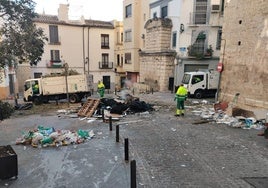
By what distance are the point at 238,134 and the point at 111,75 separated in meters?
28.9

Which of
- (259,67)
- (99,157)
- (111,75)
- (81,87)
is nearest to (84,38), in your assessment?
(111,75)

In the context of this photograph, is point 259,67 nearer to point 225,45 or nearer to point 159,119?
point 225,45

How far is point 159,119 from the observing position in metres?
12.8

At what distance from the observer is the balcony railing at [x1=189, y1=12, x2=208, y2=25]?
23375 millimetres

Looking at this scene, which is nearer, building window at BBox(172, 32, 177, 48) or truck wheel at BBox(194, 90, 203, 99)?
truck wheel at BBox(194, 90, 203, 99)

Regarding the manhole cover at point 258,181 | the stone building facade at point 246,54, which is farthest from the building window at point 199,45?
the manhole cover at point 258,181

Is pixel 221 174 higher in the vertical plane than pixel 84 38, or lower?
lower

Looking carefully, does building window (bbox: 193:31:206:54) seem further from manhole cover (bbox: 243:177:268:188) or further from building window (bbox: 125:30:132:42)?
manhole cover (bbox: 243:177:268:188)

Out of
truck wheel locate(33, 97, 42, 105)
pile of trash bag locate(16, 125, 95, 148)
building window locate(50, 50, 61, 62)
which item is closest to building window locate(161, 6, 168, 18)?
building window locate(50, 50, 61, 62)

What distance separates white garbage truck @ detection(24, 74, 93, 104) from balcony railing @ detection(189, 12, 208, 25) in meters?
11.2

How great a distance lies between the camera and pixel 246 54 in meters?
13.3

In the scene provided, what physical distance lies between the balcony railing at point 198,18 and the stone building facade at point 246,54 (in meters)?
8.77

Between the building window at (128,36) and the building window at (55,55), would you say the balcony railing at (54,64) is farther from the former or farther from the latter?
the building window at (128,36)

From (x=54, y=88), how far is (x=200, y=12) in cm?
1471
